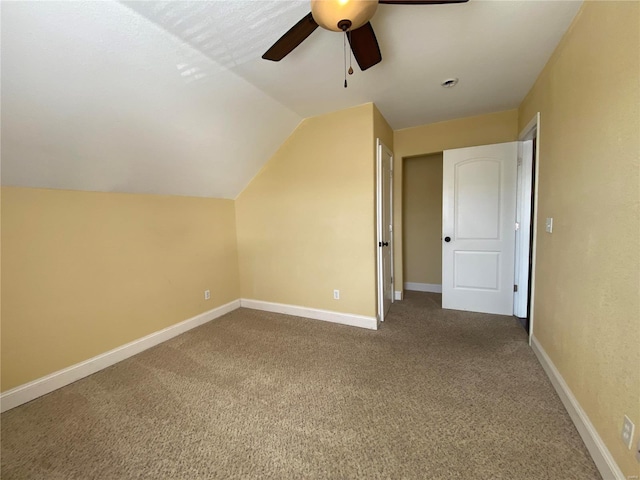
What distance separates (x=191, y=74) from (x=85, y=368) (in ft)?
8.53

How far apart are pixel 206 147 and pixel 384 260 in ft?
7.86

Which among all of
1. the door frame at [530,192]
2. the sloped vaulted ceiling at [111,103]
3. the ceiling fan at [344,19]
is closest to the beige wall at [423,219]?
the door frame at [530,192]

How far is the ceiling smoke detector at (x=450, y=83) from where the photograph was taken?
229 centimetres

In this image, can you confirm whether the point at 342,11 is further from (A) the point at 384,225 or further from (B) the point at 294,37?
(A) the point at 384,225

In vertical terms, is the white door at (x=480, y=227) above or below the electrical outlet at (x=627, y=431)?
above

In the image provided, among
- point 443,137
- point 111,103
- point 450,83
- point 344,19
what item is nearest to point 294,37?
point 344,19

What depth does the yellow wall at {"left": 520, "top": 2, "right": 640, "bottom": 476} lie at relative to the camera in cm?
110

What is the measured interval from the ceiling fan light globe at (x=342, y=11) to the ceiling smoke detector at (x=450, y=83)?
4.82 feet

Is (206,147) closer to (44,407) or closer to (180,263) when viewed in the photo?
(180,263)

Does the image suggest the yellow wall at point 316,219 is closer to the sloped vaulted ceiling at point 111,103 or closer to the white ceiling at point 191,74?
the white ceiling at point 191,74

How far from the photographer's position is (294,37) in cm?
143

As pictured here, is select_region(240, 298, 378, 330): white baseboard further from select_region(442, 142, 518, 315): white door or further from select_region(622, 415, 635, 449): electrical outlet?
select_region(622, 415, 635, 449): electrical outlet

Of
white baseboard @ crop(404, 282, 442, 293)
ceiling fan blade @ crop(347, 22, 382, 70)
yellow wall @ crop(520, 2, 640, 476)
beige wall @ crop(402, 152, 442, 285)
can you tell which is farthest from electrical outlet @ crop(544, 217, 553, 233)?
white baseboard @ crop(404, 282, 442, 293)

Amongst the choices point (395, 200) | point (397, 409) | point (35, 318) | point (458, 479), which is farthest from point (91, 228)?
point (395, 200)
